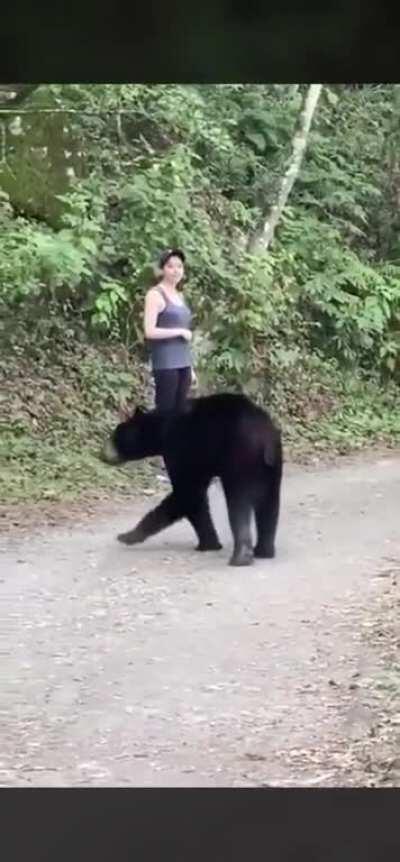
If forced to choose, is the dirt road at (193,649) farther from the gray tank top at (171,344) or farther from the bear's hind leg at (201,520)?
the gray tank top at (171,344)

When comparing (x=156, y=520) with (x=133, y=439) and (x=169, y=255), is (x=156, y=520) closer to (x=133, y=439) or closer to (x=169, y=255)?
(x=133, y=439)

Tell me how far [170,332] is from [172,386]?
135 mm

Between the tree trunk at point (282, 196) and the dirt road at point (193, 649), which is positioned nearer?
the dirt road at point (193, 649)

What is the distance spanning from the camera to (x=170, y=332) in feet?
9.84

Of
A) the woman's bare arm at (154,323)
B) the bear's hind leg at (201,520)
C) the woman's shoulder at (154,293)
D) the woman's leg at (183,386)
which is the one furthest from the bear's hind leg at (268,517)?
the woman's shoulder at (154,293)

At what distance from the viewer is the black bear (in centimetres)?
296

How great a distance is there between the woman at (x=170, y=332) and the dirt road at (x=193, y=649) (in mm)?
314

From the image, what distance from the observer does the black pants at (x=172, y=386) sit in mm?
3000

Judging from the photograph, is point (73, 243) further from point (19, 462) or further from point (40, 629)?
point (40, 629)

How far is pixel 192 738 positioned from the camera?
278 cm

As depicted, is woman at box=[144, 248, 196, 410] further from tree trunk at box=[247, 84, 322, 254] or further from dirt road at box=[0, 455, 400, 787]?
dirt road at box=[0, 455, 400, 787]

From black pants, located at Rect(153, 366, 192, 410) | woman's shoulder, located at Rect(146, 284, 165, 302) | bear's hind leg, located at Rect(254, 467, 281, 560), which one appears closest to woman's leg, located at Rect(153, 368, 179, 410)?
black pants, located at Rect(153, 366, 192, 410)

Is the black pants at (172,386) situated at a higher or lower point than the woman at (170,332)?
lower

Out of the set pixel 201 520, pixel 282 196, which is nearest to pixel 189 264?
pixel 282 196
